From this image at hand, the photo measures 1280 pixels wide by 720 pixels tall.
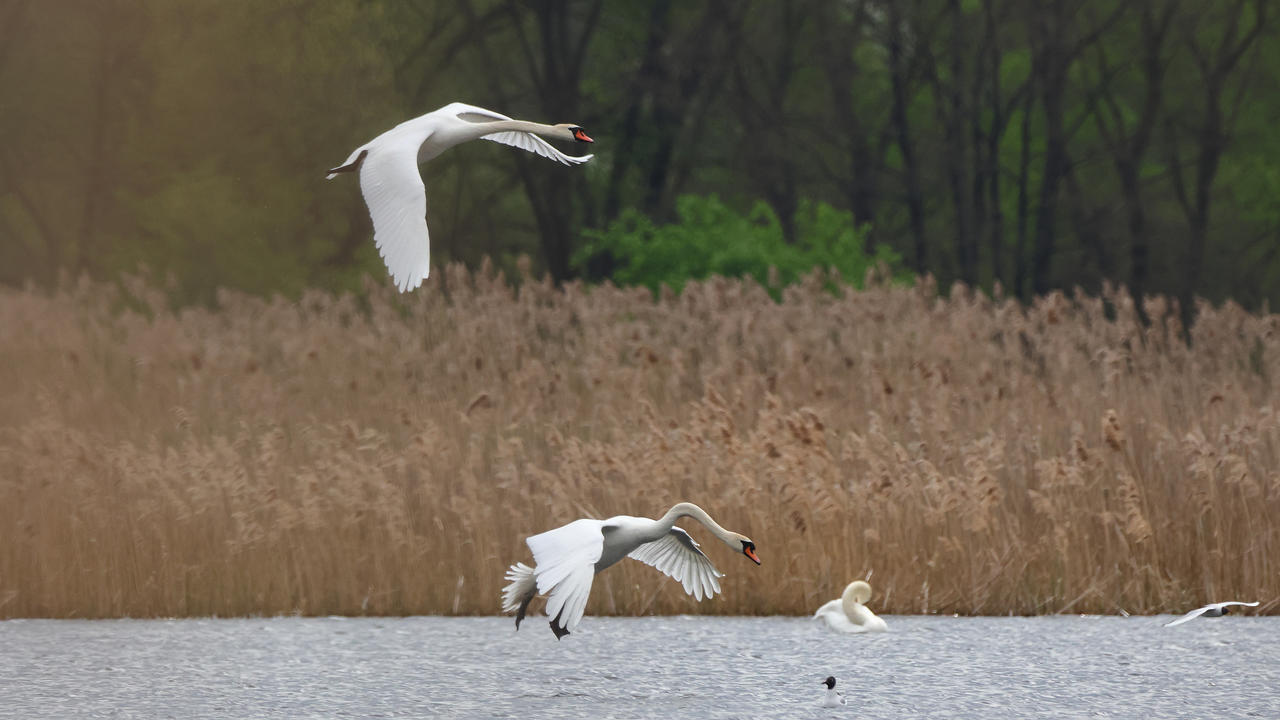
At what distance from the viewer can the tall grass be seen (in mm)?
7996

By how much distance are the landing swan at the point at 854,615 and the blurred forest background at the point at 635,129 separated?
30.8 feet

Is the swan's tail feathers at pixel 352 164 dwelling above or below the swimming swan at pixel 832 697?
above

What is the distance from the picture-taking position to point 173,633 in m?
7.61

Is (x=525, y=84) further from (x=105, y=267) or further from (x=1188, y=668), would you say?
(x=1188, y=668)

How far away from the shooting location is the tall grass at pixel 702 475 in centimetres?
800

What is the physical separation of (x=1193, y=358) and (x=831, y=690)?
5869mm

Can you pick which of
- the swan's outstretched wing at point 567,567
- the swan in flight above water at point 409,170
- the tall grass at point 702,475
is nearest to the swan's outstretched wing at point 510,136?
the swan in flight above water at point 409,170

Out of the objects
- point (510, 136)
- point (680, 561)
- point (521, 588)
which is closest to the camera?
point (510, 136)

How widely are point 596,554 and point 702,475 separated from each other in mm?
4493

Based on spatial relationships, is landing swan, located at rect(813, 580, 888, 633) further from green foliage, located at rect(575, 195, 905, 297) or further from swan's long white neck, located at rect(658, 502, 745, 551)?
green foliage, located at rect(575, 195, 905, 297)

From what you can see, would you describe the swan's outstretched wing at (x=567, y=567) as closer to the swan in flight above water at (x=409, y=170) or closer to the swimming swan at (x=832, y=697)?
the swan in flight above water at (x=409, y=170)

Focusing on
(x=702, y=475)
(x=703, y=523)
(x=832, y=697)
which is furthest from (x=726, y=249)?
(x=703, y=523)

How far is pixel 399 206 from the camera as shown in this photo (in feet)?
11.3

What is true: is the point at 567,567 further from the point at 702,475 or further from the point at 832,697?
the point at 702,475
